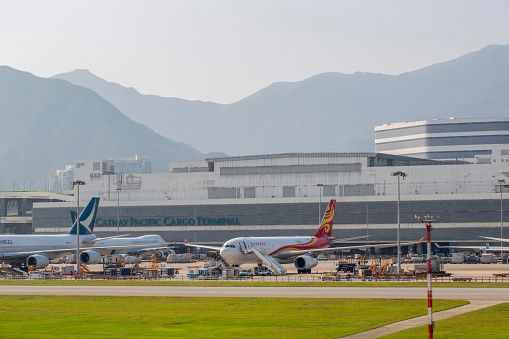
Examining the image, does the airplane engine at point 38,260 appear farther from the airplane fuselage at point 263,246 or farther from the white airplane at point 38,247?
the airplane fuselage at point 263,246

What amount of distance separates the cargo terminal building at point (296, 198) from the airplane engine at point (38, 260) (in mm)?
60845

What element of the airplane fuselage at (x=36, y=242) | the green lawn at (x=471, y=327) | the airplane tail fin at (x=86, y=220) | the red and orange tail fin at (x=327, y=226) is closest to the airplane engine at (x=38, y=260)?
the airplane fuselage at (x=36, y=242)

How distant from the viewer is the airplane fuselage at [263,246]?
9988 cm

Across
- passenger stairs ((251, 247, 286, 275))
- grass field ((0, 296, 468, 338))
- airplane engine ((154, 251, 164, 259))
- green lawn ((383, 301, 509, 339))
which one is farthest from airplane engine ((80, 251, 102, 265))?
green lawn ((383, 301, 509, 339))

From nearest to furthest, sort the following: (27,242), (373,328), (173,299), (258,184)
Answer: (373,328)
(173,299)
(27,242)
(258,184)

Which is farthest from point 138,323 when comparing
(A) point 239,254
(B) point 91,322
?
(A) point 239,254

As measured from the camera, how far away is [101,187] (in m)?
195

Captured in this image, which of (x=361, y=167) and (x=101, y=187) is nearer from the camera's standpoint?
(x=361, y=167)

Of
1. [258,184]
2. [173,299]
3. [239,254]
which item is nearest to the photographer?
[173,299]

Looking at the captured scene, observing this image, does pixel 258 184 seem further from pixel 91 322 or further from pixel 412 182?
pixel 91 322

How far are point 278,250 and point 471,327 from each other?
59.6m

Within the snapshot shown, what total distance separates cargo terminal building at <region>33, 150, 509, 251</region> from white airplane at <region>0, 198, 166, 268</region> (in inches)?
1871

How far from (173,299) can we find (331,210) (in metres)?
51.3

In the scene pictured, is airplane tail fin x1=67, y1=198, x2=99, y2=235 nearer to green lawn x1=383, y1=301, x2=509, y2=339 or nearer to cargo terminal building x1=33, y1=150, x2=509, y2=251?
cargo terminal building x1=33, y1=150, x2=509, y2=251
